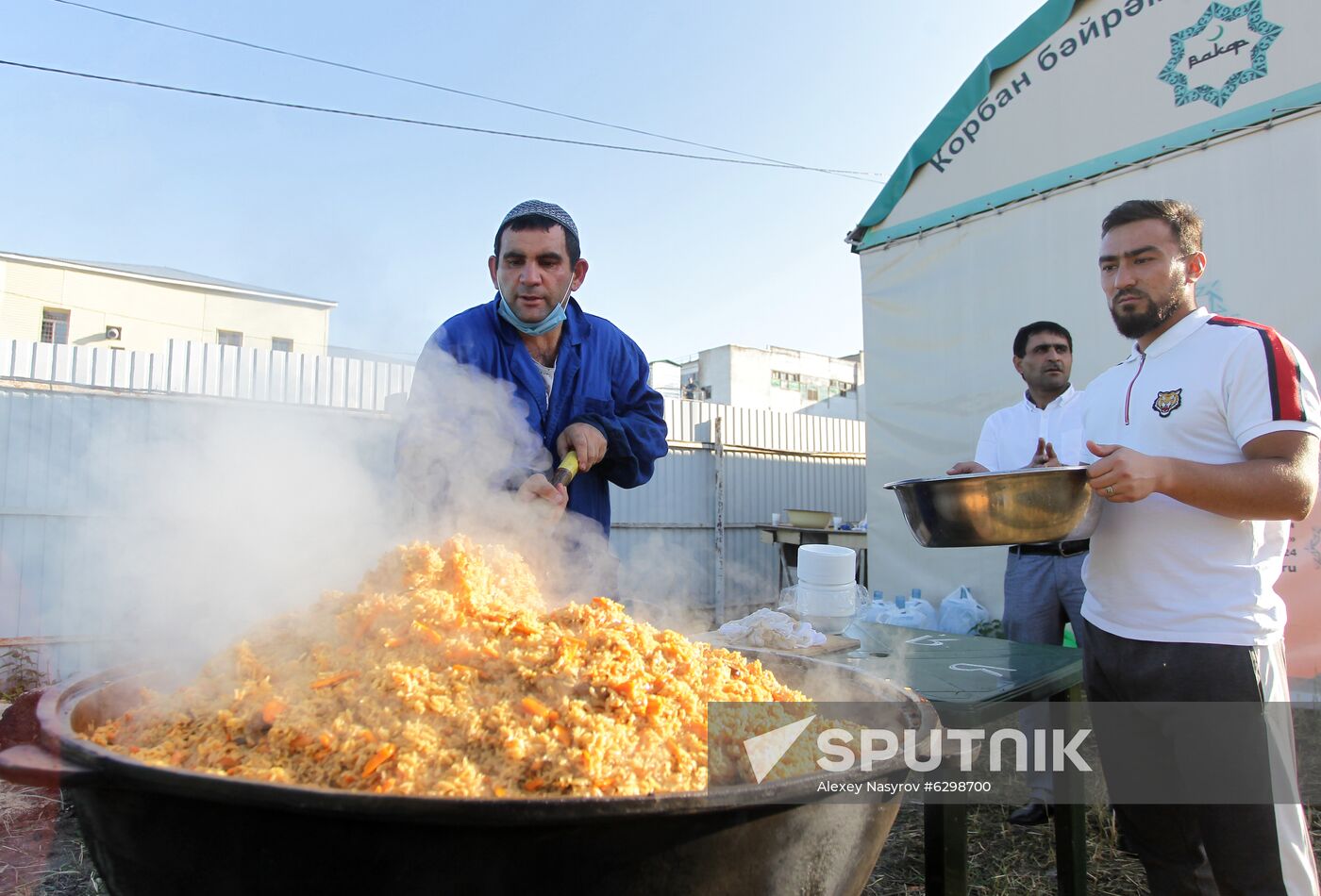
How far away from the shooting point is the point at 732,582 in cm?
1040

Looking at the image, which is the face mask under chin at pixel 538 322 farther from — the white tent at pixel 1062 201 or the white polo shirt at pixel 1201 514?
the white tent at pixel 1062 201

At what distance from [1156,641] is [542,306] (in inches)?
76.7

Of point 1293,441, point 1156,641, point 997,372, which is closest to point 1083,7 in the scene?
point 997,372

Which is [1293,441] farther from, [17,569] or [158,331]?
[158,331]

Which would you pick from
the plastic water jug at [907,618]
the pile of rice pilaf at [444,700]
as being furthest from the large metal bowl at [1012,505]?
the plastic water jug at [907,618]

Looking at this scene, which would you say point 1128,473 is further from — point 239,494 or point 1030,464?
point 239,494

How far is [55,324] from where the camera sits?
15938mm

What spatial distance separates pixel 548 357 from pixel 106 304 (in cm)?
1605

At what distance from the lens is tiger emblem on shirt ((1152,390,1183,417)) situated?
6.43 feet

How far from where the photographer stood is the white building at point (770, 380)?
26.5 meters

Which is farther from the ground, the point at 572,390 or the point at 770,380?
the point at 770,380

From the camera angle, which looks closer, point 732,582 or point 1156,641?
point 1156,641

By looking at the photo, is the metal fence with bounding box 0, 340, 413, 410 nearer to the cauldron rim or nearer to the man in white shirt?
the man in white shirt

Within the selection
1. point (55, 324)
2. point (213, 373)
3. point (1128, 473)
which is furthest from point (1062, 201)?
point (55, 324)
